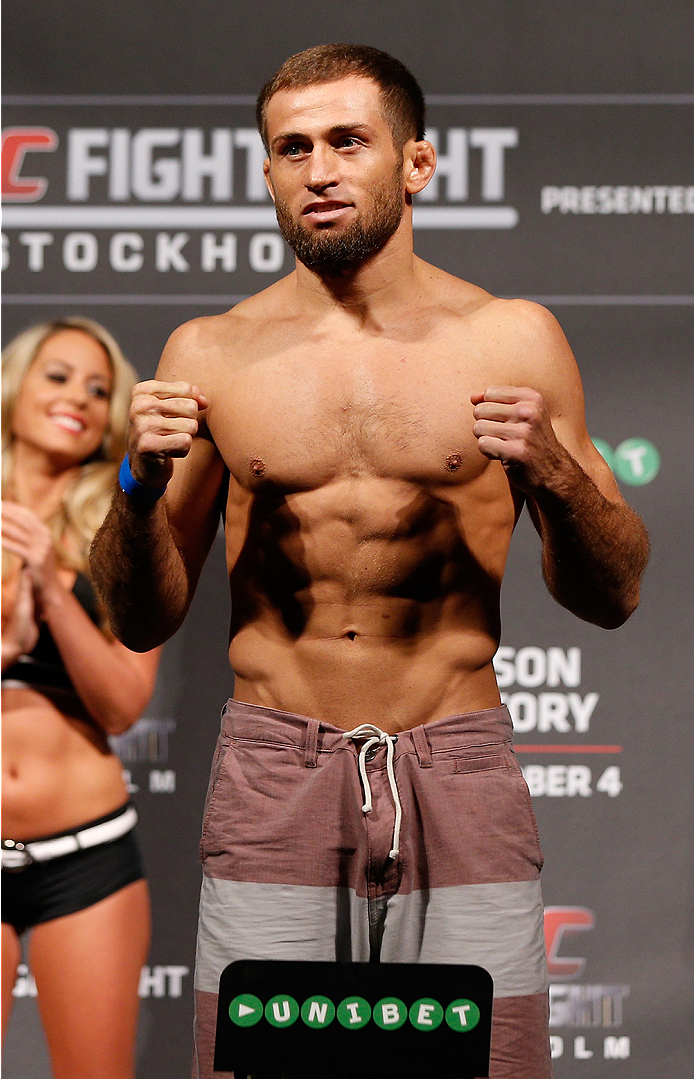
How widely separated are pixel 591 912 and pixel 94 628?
1292 millimetres

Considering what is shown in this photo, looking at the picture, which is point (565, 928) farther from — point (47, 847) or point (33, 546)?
point (33, 546)

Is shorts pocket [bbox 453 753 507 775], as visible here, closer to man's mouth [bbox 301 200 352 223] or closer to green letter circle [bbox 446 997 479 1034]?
green letter circle [bbox 446 997 479 1034]

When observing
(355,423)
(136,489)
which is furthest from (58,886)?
(355,423)

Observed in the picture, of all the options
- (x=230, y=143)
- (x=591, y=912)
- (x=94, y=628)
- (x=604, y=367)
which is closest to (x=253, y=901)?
(x=94, y=628)

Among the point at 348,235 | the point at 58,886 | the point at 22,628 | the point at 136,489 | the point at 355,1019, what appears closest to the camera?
the point at 355,1019

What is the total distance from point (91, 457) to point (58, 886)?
36.8 inches

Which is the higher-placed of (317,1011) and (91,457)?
(91,457)

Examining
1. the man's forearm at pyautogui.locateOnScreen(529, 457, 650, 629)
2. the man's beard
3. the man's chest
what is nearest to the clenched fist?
the man's forearm at pyautogui.locateOnScreen(529, 457, 650, 629)

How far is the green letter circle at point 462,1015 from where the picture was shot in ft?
4.20

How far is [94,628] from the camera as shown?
2.54 m

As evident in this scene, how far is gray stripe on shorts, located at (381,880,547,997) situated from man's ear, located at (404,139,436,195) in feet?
3.42

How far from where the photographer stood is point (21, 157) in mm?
2729

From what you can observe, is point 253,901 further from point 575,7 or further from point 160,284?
point 575,7

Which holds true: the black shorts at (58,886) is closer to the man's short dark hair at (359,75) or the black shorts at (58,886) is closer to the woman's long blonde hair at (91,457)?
the woman's long blonde hair at (91,457)
